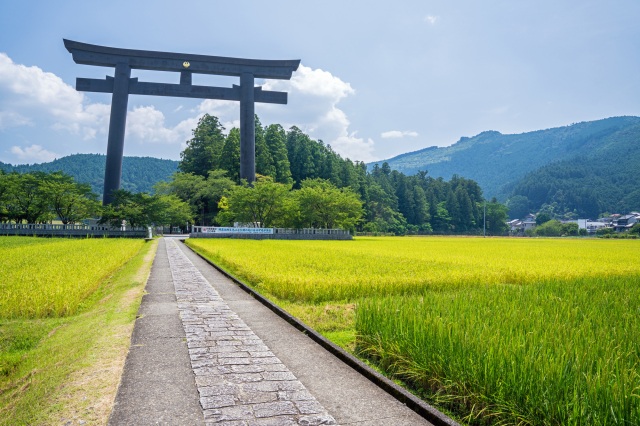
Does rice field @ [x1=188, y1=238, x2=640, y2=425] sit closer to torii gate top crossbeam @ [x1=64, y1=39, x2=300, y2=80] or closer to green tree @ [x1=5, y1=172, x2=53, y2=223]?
torii gate top crossbeam @ [x1=64, y1=39, x2=300, y2=80]

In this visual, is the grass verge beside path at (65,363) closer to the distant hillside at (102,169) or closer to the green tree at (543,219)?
the green tree at (543,219)

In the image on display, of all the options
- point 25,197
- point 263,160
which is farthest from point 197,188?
point 25,197

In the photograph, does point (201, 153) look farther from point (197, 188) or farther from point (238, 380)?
point (238, 380)

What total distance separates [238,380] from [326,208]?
42035mm

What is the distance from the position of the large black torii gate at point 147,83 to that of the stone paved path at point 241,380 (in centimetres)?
3476

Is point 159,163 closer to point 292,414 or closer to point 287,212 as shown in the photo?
point 287,212

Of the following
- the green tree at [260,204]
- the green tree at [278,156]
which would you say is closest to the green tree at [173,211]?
the green tree at [260,204]

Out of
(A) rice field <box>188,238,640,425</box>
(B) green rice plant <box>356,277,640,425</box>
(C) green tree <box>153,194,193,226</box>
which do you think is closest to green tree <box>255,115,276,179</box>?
(C) green tree <box>153,194,193,226</box>

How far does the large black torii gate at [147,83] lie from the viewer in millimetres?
36125

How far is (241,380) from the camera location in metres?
3.79

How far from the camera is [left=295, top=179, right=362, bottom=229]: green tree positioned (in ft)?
148

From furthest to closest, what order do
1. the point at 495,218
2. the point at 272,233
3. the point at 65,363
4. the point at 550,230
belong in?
the point at 495,218
the point at 550,230
the point at 272,233
the point at 65,363

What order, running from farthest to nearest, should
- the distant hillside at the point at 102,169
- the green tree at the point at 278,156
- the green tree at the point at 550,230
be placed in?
1. the distant hillside at the point at 102,169
2. the green tree at the point at 550,230
3. the green tree at the point at 278,156

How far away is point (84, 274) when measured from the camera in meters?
9.62
